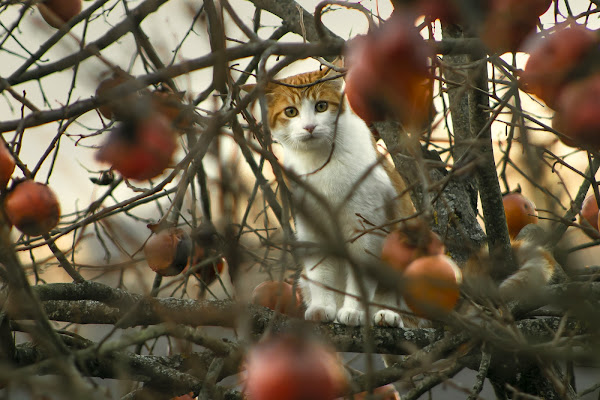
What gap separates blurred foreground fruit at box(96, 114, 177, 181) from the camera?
2.74 ft

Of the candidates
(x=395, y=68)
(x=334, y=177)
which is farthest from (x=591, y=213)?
(x=395, y=68)

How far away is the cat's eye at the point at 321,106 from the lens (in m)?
3.13

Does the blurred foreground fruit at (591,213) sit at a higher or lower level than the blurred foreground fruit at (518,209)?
lower

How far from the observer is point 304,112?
3.04 meters

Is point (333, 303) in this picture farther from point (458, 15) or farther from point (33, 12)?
point (458, 15)

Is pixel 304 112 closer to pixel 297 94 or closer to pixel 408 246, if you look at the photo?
pixel 297 94

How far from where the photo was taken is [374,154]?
3.12 meters

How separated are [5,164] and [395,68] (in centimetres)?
89

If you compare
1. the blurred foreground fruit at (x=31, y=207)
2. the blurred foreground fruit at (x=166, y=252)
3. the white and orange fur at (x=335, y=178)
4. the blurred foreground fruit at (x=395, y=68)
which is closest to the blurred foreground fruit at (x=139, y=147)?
the blurred foreground fruit at (x=395, y=68)

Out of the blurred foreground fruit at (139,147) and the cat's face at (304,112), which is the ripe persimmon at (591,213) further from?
the blurred foreground fruit at (139,147)

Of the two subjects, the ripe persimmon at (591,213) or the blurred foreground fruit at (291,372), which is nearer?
the blurred foreground fruit at (291,372)

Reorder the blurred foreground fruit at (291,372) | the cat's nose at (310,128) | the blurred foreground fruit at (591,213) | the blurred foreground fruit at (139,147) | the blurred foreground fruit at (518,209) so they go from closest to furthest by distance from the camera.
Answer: the blurred foreground fruit at (291,372) → the blurred foreground fruit at (139,147) → the blurred foreground fruit at (591,213) → the blurred foreground fruit at (518,209) → the cat's nose at (310,128)

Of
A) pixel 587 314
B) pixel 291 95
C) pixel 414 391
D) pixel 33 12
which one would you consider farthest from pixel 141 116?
pixel 291 95

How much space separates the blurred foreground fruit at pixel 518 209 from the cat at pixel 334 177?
1.41 feet
